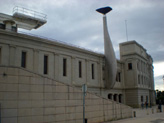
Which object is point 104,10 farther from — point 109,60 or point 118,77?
point 118,77

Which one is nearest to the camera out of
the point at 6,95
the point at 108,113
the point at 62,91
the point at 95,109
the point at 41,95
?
the point at 6,95

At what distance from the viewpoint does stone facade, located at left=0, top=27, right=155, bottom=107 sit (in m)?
27.1

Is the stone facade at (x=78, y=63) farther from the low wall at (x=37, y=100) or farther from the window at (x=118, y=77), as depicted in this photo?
the low wall at (x=37, y=100)

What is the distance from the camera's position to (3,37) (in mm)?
25922

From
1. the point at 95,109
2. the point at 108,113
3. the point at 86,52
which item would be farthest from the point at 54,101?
the point at 86,52

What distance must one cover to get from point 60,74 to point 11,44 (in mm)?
9580

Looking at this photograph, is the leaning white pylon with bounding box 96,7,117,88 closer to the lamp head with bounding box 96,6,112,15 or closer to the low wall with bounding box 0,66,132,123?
the lamp head with bounding box 96,6,112,15

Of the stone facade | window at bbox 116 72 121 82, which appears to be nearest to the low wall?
the stone facade

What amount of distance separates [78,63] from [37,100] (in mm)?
23645

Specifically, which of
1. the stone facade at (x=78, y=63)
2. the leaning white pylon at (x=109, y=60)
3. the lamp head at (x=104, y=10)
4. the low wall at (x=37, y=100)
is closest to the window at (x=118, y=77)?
the stone facade at (x=78, y=63)

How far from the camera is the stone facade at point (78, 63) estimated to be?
2710 cm

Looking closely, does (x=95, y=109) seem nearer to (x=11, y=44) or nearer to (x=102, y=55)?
(x=11, y=44)

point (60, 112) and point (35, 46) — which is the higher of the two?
point (35, 46)

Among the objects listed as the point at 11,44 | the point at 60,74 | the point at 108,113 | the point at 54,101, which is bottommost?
the point at 108,113
